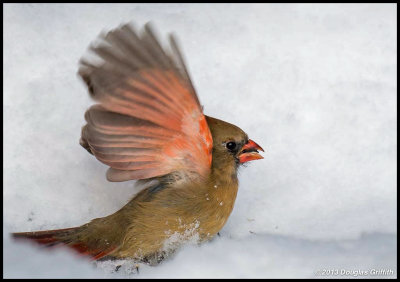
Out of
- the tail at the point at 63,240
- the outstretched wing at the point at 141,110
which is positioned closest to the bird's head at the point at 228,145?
the outstretched wing at the point at 141,110

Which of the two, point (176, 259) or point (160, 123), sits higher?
point (160, 123)

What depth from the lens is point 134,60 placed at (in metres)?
2.40

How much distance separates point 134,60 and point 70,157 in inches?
41.9

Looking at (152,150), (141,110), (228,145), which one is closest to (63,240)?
(152,150)

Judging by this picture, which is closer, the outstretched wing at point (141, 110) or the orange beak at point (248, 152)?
the outstretched wing at point (141, 110)

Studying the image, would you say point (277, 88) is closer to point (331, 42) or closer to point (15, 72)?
point (331, 42)

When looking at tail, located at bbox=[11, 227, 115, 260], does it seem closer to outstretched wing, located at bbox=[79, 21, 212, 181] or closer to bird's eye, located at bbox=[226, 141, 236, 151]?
outstretched wing, located at bbox=[79, 21, 212, 181]

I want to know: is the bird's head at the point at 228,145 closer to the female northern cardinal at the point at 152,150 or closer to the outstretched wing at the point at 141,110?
the female northern cardinal at the point at 152,150

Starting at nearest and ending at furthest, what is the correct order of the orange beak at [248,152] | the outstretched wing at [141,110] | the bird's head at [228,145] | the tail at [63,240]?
the outstretched wing at [141,110] → the tail at [63,240] → the bird's head at [228,145] → the orange beak at [248,152]

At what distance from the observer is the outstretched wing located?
2.38 m

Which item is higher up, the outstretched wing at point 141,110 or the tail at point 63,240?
the outstretched wing at point 141,110

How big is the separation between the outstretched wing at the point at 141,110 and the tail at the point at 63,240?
36 cm

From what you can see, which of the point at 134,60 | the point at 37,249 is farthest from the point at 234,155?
the point at 37,249

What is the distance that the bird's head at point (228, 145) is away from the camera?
2.91 m
